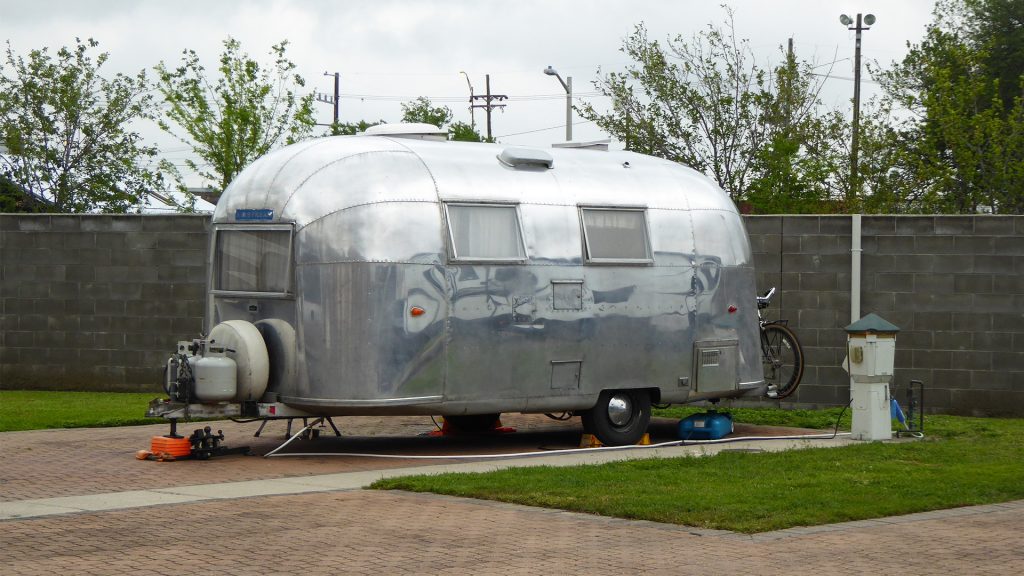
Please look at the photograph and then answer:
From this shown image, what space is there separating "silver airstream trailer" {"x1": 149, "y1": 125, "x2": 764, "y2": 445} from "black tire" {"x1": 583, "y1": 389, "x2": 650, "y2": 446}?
2 centimetres

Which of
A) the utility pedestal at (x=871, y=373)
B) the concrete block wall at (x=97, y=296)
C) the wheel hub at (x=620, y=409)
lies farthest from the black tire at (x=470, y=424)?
the concrete block wall at (x=97, y=296)

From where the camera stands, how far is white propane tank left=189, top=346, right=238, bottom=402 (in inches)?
521

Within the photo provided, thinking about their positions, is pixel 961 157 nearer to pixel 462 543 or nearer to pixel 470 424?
pixel 470 424

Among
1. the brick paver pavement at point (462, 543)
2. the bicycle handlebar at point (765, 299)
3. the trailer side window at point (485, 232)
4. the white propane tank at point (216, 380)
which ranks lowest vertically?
the brick paver pavement at point (462, 543)

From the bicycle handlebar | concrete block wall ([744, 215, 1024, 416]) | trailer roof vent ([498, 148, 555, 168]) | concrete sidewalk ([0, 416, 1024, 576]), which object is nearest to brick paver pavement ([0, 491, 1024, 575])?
concrete sidewalk ([0, 416, 1024, 576])

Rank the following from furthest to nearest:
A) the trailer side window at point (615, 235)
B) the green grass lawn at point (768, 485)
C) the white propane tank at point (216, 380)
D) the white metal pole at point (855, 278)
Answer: the white metal pole at point (855, 278)
the trailer side window at point (615, 235)
the white propane tank at point (216, 380)
the green grass lawn at point (768, 485)

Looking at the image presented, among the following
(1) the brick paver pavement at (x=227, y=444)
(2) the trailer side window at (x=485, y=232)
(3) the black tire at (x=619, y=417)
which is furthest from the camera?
(3) the black tire at (x=619, y=417)

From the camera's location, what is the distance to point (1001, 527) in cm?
977

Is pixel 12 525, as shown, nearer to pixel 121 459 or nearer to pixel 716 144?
pixel 121 459

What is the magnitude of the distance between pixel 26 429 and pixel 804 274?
403 inches

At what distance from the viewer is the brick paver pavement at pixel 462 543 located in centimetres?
827

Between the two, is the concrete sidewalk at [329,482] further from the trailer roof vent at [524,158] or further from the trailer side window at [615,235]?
the trailer roof vent at [524,158]

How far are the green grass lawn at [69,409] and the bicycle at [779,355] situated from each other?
767 cm

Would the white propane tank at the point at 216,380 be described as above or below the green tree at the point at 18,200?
below
